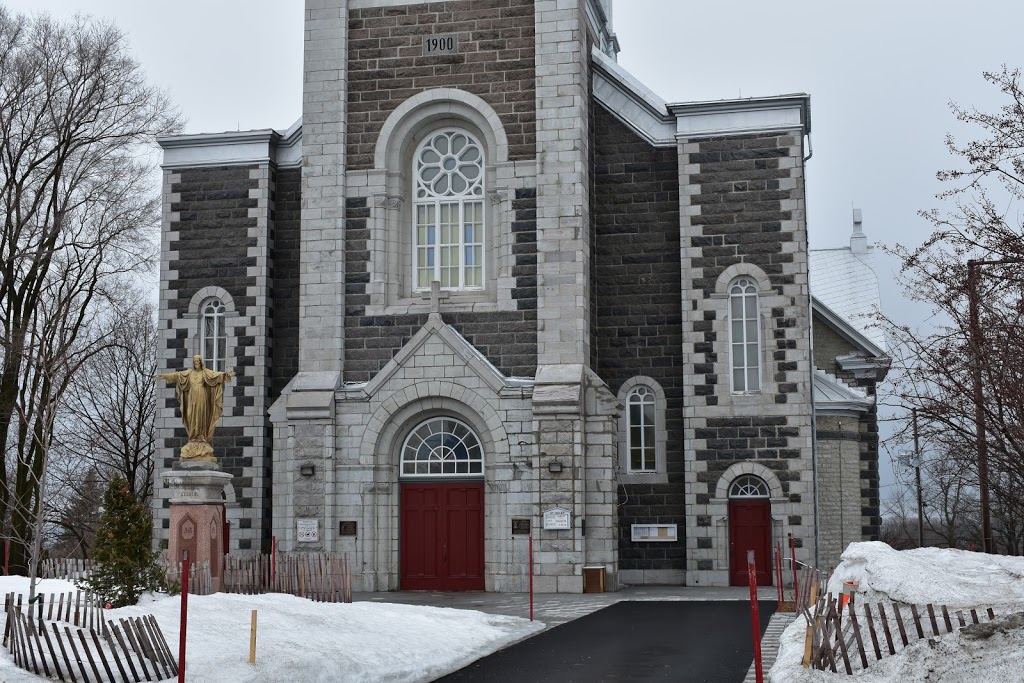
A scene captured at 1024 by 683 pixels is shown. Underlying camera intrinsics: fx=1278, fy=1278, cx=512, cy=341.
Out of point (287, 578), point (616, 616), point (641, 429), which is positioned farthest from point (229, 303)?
point (616, 616)

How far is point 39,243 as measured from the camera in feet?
97.0

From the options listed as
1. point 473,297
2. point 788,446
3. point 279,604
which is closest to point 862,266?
point 788,446

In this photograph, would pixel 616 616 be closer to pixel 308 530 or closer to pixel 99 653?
pixel 308 530

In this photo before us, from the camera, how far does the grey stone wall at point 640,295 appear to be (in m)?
27.8

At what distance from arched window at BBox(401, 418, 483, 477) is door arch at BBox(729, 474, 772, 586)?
5.58 m

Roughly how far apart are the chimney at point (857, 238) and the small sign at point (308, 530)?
2503 centimetres

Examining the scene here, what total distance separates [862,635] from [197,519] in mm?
11101

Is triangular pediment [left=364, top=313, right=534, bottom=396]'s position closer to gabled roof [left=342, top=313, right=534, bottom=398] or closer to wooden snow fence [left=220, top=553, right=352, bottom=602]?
gabled roof [left=342, top=313, right=534, bottom=398]

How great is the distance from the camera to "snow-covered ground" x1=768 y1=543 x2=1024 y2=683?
37.5ft

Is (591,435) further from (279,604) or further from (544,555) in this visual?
(279,604)

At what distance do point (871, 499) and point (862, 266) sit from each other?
12738 millimetres

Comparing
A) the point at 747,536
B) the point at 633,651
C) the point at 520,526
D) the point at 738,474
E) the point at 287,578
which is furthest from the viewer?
the point at 747,536

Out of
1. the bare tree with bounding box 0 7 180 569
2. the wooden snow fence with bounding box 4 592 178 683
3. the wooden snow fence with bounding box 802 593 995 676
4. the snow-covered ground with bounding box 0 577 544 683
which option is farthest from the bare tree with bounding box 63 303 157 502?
the wooden snow fence with bounding box 802 593 995 676

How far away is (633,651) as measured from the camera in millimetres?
16234
